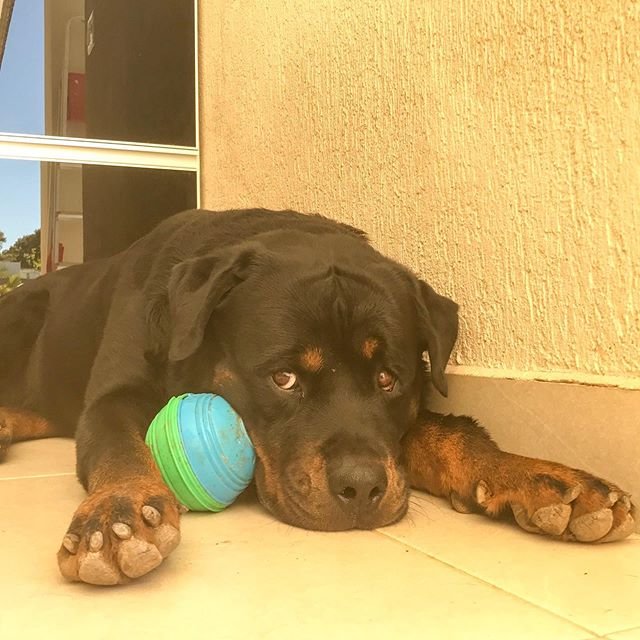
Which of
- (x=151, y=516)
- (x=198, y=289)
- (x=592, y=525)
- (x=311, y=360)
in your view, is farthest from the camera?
(x=198, y=289)

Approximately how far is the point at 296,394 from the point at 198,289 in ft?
1.23

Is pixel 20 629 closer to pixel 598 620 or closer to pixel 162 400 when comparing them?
pixel 598 620

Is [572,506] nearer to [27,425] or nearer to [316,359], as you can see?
[316,359]

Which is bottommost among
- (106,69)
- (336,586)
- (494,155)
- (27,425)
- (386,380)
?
(27,425)

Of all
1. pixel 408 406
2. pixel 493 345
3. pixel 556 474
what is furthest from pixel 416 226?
pixel 556 474

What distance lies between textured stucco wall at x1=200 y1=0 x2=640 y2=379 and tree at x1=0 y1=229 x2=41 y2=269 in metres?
2.06

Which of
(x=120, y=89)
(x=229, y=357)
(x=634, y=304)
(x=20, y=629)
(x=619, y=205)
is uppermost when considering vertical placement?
(x=120, y=89)

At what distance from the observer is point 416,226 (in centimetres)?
258

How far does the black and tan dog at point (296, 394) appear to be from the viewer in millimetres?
1637

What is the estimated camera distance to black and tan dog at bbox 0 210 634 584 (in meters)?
1.64

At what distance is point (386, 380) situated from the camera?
207 centimetres

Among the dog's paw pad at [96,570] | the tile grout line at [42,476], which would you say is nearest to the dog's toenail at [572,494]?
the dog's paw pad at [96,570]

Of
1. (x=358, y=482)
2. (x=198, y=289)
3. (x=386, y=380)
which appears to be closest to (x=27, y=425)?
(x=198, y=289)

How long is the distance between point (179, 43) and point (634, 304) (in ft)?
12.2
